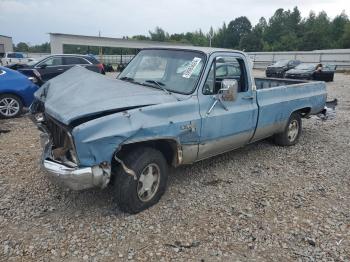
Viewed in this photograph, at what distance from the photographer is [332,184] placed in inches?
198

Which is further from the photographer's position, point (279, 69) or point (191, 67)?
point (279, 69)

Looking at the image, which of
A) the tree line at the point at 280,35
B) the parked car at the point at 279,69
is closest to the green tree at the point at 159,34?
the tree line at the point at 280,35

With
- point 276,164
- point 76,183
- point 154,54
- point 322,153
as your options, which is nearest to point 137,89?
point 154,54

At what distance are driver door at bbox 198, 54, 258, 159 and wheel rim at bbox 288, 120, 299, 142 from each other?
5.50ft

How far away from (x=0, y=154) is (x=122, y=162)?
3277 mm

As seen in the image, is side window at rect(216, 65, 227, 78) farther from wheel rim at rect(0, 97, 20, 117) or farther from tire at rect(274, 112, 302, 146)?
wheel rim at rect(0, 97, 20, 117)

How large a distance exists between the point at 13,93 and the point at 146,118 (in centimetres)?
607

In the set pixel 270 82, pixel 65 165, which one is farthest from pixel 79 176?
pixel 270 82

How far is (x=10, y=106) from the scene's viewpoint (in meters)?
8.46

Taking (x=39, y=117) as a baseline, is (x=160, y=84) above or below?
above

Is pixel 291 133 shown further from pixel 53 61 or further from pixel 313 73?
pixel 313 73

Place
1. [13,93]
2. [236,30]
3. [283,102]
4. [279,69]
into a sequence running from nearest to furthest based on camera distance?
[283,102] < [13,93] < [279,69] < [236,30]

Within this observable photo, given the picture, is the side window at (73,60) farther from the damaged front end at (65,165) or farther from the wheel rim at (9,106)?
the damaged front end at (65,165)

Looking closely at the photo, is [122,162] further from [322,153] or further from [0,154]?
[322,153]
